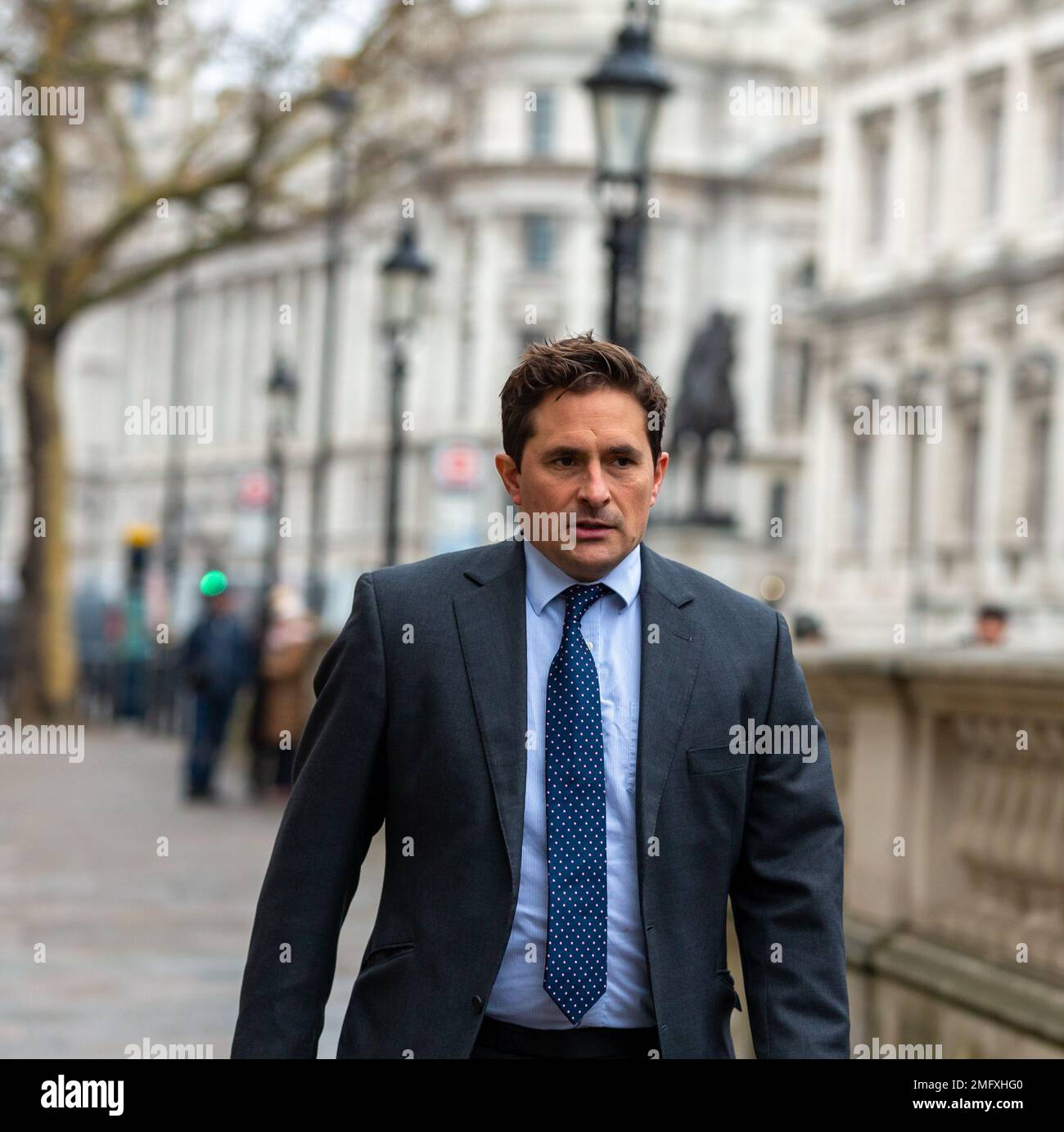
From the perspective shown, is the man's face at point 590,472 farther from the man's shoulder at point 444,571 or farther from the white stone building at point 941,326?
the white stone building at point 941,326

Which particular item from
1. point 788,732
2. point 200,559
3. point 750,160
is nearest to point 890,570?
point 750,160

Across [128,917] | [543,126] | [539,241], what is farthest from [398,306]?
[539,241]

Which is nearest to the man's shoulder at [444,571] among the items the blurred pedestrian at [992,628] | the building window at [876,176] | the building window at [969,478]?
the blurred pedestrian at [992,628]

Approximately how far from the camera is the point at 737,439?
4028 centimetres

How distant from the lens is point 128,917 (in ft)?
37.3

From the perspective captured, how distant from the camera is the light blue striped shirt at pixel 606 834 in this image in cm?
334

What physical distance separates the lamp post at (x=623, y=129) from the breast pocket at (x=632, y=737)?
8.22 metres

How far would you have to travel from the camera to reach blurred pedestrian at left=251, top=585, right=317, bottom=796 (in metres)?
18.6

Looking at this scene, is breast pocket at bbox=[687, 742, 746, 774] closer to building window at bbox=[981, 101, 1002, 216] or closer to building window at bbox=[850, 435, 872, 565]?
building window at bbox=[981, 101, 1002, 216]

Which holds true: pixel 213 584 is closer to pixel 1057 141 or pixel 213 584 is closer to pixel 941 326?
pixel 1057 141

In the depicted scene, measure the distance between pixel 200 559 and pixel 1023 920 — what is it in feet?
268

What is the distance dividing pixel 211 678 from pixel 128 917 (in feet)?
25.9

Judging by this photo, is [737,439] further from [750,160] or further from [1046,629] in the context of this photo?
[750,160]

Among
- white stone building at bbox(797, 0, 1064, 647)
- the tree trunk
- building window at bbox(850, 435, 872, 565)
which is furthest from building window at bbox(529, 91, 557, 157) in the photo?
the tree trunk
